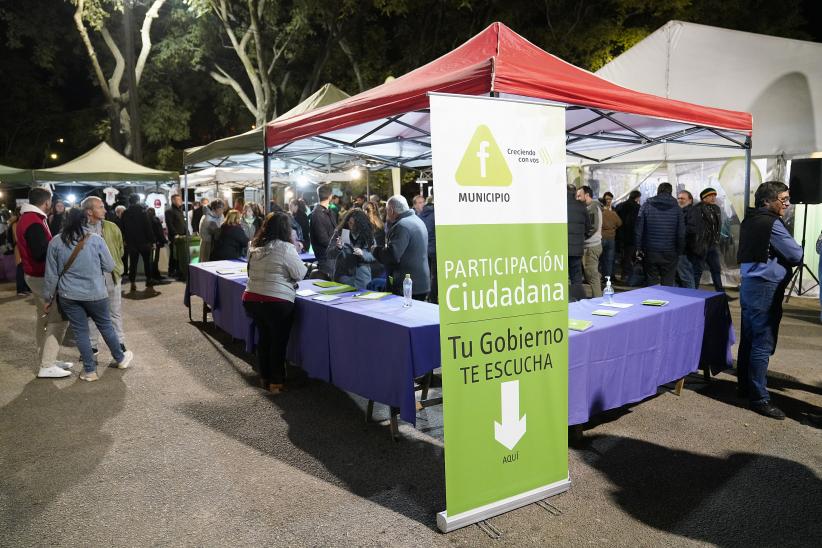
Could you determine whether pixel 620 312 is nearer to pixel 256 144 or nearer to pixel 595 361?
pixel 595 361

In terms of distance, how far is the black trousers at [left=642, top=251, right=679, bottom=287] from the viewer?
745 centimetres

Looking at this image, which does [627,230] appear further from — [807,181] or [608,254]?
[807,181]

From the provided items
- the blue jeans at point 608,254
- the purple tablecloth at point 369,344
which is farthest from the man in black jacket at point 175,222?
the blue jeans at point 608,254

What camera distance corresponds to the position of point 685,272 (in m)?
8.44

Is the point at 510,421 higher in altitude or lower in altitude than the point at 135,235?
lower

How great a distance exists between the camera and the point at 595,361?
396cm

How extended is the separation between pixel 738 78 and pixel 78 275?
38.0 feet

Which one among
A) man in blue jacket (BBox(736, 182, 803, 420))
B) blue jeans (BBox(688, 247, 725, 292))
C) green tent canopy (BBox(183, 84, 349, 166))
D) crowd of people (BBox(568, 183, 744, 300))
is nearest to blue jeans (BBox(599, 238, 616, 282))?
crowd of people (BBox(568, 183, 744, 300))

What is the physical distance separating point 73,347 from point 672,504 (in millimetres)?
6926

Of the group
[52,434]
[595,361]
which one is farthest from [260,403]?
[595,361]

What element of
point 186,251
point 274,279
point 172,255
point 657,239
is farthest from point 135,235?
point 657,239

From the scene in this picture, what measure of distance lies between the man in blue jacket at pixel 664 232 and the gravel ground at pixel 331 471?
213 cm

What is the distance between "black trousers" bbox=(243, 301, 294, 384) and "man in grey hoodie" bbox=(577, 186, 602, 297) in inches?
221

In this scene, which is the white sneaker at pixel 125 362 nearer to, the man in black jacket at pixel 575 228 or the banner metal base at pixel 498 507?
the banner metal base at pixel 498 507
